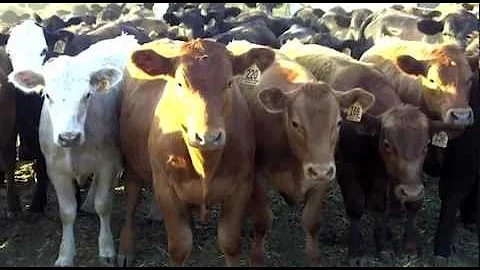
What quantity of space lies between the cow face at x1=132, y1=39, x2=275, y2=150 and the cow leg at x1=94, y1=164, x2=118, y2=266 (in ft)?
3.01

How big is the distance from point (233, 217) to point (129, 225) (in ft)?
3.69

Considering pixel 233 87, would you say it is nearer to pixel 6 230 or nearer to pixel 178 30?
pixel 6 230

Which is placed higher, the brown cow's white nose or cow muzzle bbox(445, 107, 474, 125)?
the brown cow's white nose

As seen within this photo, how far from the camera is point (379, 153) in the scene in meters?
5.43

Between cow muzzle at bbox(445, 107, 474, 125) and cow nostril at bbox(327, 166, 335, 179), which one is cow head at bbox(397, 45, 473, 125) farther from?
cow nostril at bbox(327, 166, 335, 179)

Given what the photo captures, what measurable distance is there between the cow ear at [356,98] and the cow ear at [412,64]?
3.32 ft

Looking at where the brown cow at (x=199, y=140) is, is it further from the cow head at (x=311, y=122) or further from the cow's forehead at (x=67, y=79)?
the cow's forehead at (x=67, y=79)

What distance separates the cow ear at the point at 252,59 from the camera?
16.1 feet

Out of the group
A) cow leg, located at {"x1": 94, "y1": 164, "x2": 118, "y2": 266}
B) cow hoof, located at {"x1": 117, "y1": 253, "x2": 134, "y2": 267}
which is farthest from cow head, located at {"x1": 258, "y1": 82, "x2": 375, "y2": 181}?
cow hoof, located at {"x1": 117, "y1": 253, "x2": 134, "y2": 267}

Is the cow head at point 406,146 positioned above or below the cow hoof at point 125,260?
above

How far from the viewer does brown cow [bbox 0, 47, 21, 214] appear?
629cm

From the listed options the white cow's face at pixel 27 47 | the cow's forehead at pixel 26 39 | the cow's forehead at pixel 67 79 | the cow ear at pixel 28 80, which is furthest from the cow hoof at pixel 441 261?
the cow's forehead at pixel 26 39

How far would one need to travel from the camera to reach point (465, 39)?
950 cm

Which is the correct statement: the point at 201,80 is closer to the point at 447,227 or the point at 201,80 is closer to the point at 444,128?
the point at 444,128
